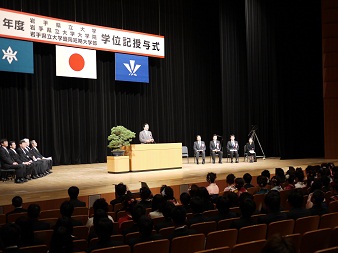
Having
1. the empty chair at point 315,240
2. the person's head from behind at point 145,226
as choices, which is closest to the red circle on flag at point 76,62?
the person's head from behind at point 145,226

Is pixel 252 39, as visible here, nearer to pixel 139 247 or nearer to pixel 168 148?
pixel 168 148

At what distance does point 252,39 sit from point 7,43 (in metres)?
7.96

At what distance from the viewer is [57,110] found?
1309 centimetres

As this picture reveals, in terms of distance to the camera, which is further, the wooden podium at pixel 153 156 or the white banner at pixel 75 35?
the white banner at pixel 75 35

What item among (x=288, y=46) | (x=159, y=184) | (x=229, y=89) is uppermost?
(x=288, y=46)

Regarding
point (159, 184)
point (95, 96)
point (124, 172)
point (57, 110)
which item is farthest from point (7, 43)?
point (159, 184)

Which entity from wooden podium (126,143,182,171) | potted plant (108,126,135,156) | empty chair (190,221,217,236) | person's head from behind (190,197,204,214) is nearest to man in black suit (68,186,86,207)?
person's head from behind (190,197,204,214)

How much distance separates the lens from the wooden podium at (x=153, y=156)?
10.8 meters

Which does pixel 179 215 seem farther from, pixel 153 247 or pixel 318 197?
pixel 318 197

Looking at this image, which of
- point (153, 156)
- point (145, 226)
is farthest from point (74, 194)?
point (153, 156)

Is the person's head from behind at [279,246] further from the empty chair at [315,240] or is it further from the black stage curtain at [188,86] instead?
the black stage curtain at [188,86]

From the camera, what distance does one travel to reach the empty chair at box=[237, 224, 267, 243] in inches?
131

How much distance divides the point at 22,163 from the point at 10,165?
0.26 meters

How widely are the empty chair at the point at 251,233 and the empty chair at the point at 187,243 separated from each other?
14.3 inches
